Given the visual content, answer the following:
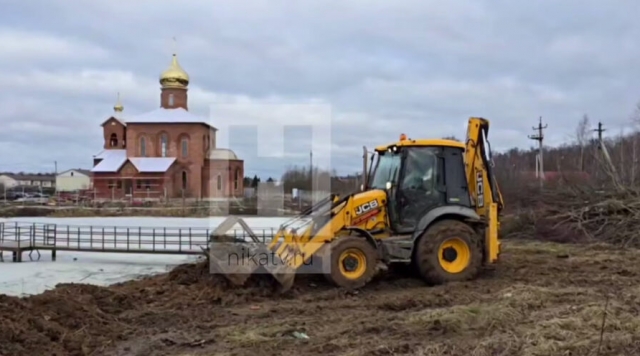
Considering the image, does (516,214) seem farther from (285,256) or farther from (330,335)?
(330,335)

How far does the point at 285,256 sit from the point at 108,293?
276cm

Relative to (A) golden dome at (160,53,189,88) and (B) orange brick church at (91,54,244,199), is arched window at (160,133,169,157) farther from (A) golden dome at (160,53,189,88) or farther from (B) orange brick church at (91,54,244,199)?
(A) golden dome at (160,53,189,88)

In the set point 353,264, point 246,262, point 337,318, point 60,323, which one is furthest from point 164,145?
point 337,318

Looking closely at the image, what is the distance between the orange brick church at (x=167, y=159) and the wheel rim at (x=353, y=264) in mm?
41273

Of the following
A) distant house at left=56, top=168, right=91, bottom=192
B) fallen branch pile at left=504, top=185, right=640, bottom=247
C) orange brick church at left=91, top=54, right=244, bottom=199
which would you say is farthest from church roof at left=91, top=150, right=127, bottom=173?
fallen branch pile at left=504, top=185, right=640, bottom=247

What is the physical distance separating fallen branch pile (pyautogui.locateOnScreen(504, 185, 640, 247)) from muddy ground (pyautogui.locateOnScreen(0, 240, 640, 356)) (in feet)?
24.0

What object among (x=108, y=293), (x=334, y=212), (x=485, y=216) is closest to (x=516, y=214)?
(x=485, y=216)

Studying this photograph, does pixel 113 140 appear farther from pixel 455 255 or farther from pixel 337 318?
pixel 337 318

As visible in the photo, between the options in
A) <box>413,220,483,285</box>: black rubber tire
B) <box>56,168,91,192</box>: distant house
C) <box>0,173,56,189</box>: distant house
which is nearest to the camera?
<box>413,220,483,285</box>: black rubber tire

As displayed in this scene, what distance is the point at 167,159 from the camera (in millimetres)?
53812

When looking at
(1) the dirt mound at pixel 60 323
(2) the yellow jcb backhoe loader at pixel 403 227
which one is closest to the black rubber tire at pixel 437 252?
(2) the yellow jcb backhoe loader at pixel 403 227

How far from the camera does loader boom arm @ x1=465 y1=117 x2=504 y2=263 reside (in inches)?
Result: 385

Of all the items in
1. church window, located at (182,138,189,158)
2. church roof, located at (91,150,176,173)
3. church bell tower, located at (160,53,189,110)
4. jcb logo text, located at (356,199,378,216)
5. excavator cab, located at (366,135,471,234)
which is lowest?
jcb logo text, located at (356,199,378,216)

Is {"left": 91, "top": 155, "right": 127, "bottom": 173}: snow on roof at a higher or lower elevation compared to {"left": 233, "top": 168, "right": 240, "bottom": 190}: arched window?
higher
